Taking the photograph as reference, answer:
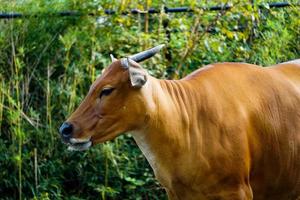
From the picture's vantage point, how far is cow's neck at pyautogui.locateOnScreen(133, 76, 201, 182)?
6.86 m

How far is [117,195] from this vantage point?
938 centimetres

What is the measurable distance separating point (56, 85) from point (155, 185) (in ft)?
4.63

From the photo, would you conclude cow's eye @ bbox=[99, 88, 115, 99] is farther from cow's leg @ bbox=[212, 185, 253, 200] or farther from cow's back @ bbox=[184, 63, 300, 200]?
cow's leg @ bbox=[212, 185, 253, 200]

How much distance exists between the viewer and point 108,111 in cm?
674

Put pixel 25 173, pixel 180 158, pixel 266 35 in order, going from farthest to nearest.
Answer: pixel 266 35
pixel 25 173
pixel 180 158

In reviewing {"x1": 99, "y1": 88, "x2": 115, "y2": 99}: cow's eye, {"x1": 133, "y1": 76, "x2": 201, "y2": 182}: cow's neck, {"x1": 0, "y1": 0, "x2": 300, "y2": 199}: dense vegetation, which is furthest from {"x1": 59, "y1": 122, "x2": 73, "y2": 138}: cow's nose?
{"x1": 0, "y1": 0, "x2": 300, "y2": 199}: dense vegetation

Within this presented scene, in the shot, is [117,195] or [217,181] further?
[117,195]

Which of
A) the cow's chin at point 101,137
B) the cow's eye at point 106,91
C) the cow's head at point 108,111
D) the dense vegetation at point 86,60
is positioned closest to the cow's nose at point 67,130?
the cow's head at point 108,111

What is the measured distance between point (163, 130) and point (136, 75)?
1.60 ft

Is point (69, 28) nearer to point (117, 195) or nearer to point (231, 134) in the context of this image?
point (117, 195)

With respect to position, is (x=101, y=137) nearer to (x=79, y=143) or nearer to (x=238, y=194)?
(x=79, y=143)

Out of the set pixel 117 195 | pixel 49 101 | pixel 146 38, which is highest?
pixel 146 38

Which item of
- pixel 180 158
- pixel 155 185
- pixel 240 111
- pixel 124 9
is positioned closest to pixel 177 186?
pixel 180 158

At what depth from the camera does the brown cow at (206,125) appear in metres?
6.75
